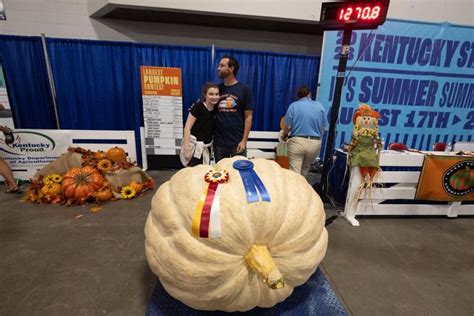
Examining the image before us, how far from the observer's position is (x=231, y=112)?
251 centimetres

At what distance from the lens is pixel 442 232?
2600 mm

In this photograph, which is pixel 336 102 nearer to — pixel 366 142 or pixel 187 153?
pixel 366 142

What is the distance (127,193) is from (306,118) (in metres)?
2.53

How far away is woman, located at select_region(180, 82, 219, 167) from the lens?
241cm

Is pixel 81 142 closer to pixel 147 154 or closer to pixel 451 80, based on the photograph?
pixel 147 154

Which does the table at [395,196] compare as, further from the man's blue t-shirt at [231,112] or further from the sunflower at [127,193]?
the sunflower at [127,193]

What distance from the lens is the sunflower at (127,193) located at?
10.2 ft

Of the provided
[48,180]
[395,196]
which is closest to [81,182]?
[48,180]

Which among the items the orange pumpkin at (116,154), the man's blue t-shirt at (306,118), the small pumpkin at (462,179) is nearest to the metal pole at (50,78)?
the orange pumpkin at (116,154)

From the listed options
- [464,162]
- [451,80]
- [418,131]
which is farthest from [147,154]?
[451,80]

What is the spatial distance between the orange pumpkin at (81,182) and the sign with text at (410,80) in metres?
3.84

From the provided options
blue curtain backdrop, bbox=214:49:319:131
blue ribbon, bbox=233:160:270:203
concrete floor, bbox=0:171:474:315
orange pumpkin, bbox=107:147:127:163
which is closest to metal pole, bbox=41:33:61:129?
orange pumpkin, bbox=107:147:127:163

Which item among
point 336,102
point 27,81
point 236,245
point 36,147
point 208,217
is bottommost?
point 36,147

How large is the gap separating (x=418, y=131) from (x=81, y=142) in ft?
19.9
